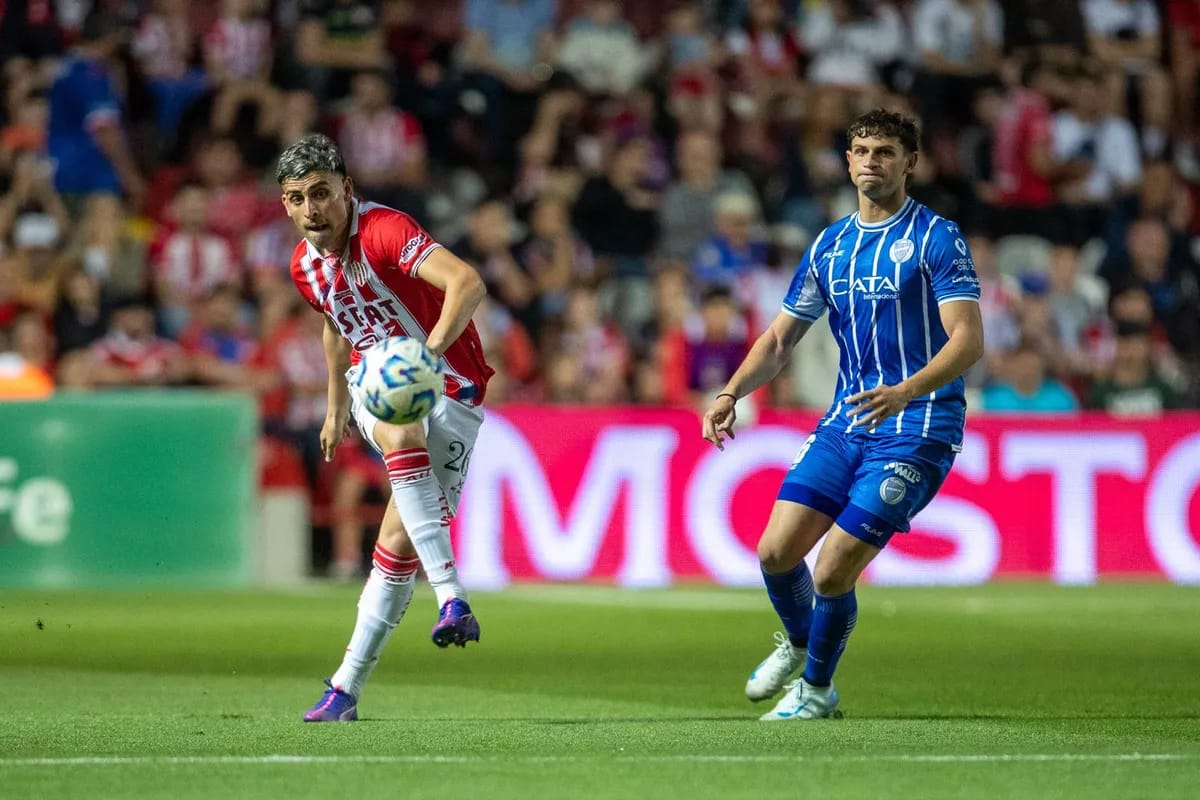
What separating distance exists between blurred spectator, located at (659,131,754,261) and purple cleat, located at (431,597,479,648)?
40.5 feet

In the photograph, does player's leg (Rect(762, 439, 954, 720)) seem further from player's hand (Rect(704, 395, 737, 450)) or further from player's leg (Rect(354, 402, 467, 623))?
player's leg (Rect(354, 402, 467, 623))

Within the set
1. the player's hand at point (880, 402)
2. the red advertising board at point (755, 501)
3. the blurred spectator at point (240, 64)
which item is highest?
the blurred spectator at point (240, 64)

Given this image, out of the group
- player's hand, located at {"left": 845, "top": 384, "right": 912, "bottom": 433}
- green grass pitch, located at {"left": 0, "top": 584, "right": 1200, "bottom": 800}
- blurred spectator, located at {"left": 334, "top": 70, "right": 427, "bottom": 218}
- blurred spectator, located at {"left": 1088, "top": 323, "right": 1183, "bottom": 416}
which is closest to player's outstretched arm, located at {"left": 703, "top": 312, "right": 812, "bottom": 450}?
player's hand, located at {"left": 845, "top": 384, "right": 912, "bottom": 433}

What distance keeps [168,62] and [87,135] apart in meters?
1.28

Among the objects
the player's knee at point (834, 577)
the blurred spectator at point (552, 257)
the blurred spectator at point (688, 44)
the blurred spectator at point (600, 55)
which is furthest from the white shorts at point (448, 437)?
the blurred spectator at point (688, 44)

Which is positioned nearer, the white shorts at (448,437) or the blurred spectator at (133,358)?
the white shorts at (448,437)

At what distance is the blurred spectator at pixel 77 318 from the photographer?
17.6m

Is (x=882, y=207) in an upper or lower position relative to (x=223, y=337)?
upper

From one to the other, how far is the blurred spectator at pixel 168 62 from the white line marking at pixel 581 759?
1365 cm

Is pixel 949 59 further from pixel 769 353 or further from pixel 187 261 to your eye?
pixel 769 353

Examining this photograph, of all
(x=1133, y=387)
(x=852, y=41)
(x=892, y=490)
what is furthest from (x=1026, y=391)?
(x=892, y=490)

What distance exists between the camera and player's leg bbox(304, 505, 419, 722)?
8062mm

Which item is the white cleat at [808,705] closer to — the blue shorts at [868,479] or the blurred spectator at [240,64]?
the blue shorts at [868,479]

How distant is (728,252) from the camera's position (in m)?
19.1
